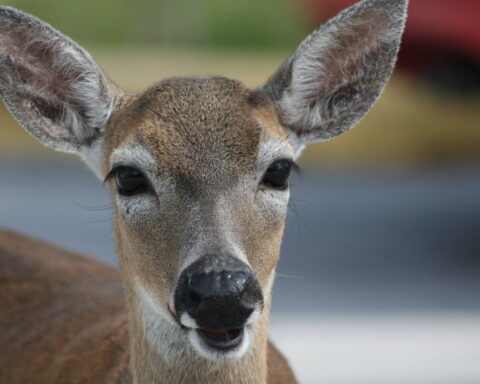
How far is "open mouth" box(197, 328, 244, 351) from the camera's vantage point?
406 cm

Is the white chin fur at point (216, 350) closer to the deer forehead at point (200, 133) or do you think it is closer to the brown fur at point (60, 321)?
the deer forehead at point (200, 133)

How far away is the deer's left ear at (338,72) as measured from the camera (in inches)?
193

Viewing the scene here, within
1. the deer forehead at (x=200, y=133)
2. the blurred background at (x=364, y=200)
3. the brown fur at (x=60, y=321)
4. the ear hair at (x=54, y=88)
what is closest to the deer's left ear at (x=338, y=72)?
the deer forehead at (x=200, y=133)

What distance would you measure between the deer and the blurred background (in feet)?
1.89

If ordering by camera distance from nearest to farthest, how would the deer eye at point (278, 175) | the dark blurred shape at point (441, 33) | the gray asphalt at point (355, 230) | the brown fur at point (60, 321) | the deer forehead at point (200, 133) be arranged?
the deer forehead at point (200, 133) < the deer eye at point (278, 175) < the brown fur at point (60, 321) < the gray asphalt at point (355, 230) < the dark blurred shape at point (441, 33)

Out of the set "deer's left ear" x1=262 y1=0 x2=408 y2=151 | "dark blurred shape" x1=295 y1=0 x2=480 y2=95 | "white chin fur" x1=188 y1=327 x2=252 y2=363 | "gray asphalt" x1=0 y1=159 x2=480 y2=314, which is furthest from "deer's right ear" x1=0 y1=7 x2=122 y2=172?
"dark blurred shape" x1=295 y1=0 x2=480 y2=95

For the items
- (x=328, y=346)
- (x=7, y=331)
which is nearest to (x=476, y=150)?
(x=328, y=346)

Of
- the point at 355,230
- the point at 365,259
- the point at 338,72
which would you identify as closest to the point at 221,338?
the point at 338,72

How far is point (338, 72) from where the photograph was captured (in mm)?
5086

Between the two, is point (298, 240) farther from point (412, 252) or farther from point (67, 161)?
point (67, 161)

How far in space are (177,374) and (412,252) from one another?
23.4 feet

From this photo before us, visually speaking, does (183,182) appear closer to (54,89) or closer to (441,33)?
(54,89)

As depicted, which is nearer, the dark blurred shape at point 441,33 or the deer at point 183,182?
the deer at point 183,182

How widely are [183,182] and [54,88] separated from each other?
1.09 meters
